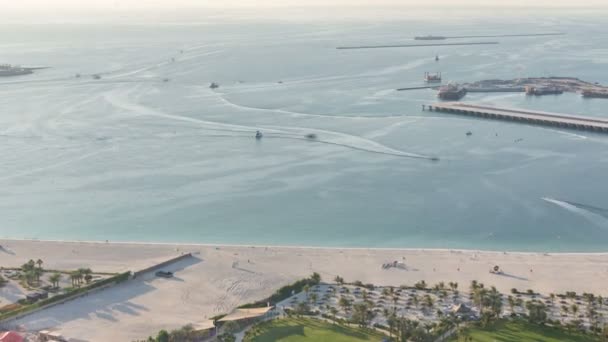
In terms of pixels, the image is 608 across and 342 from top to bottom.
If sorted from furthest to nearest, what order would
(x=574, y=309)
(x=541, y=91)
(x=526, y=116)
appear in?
1. (x=541, y=91)
2. (x=526, y=116)
3. (x=574, y=309)

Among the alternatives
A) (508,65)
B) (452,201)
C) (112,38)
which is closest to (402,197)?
(452,201)

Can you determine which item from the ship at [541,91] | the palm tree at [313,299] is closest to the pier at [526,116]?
the ship at [541,91]

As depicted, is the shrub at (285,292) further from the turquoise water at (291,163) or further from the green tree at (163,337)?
the turquoise water at (291,163)

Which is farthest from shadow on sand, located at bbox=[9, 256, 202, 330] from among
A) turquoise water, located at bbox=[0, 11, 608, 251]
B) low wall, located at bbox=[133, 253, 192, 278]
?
turquoise water, located at bbox=[0, 11, 608, 251]

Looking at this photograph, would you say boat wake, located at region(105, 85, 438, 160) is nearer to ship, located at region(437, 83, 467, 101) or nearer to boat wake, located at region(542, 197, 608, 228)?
boat wake, located at region(542, 197, 608, 228)

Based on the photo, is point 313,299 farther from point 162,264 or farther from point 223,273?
point 162,264

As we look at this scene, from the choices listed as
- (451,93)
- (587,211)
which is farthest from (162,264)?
(451,93)
